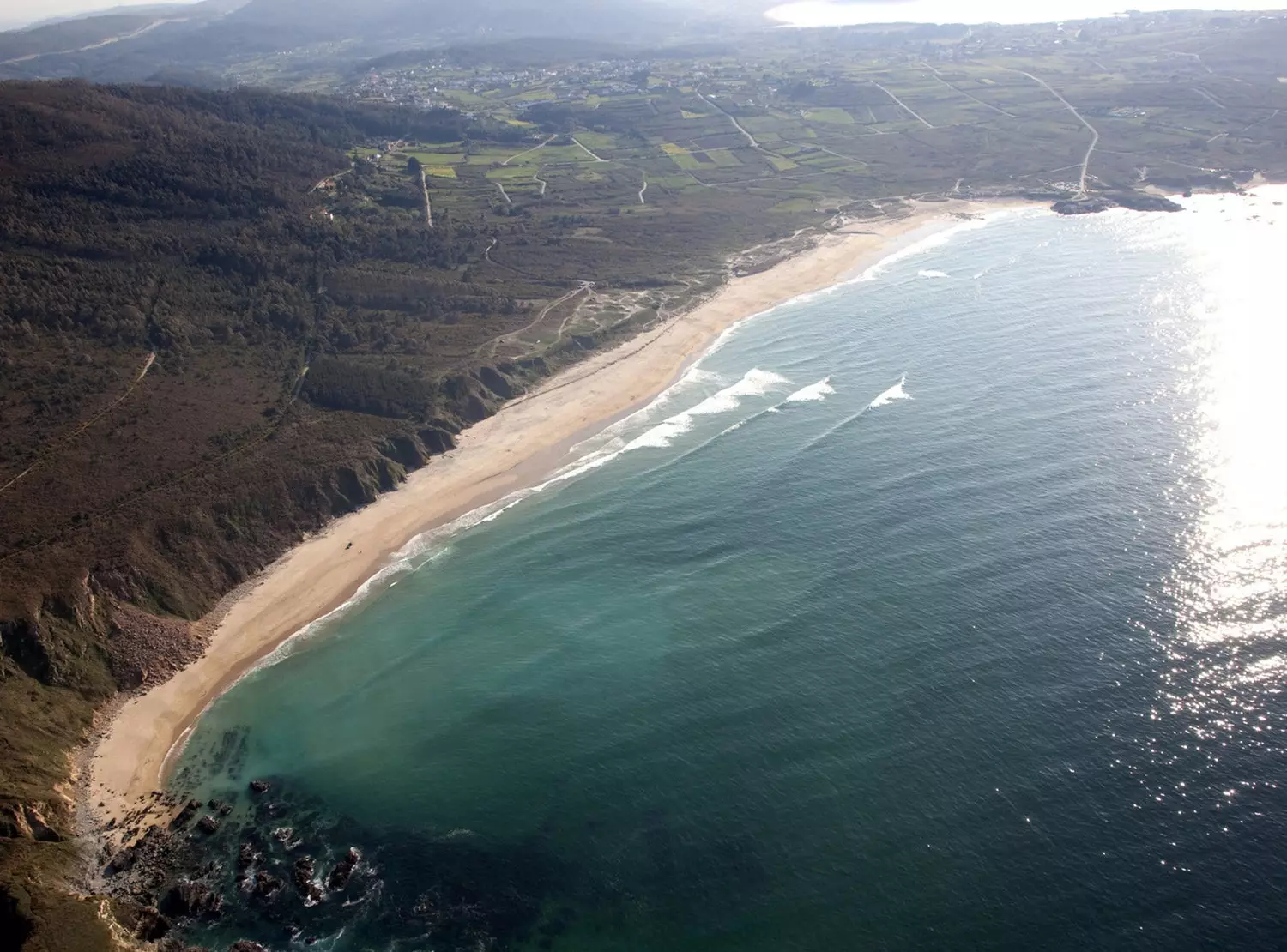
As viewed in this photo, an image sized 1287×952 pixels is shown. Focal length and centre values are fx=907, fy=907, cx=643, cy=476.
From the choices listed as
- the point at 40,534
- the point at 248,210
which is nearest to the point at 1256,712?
the point at 40,534

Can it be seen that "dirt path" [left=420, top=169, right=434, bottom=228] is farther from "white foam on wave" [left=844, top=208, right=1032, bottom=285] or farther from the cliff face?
"white foam on wave" [left=844, top=208, right=1032, bottom=285]

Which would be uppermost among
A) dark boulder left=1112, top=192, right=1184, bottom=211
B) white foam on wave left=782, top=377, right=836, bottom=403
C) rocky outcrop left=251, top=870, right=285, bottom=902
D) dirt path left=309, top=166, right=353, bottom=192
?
dirt path left=309, top=166, right=353, bottom=192

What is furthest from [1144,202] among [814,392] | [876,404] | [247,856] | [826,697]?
[247,856]

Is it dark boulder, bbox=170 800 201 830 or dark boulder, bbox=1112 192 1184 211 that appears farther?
dark boulder, bbox=1112 192 1184 211

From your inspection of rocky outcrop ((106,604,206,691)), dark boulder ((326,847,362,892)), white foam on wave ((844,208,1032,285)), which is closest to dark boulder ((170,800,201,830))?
dark boulder ((326,847,362,892))

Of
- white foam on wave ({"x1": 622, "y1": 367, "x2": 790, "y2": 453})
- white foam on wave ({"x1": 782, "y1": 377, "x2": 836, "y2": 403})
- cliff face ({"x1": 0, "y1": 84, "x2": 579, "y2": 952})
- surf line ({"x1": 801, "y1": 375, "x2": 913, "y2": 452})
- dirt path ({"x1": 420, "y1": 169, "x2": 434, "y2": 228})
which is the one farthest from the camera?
dirt path ({"x1": 420, "y1": 169, "x2": 434, "y2": 228})

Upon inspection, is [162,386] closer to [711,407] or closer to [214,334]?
[214,334]

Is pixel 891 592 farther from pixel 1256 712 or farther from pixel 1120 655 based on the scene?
pixel 1256 712
